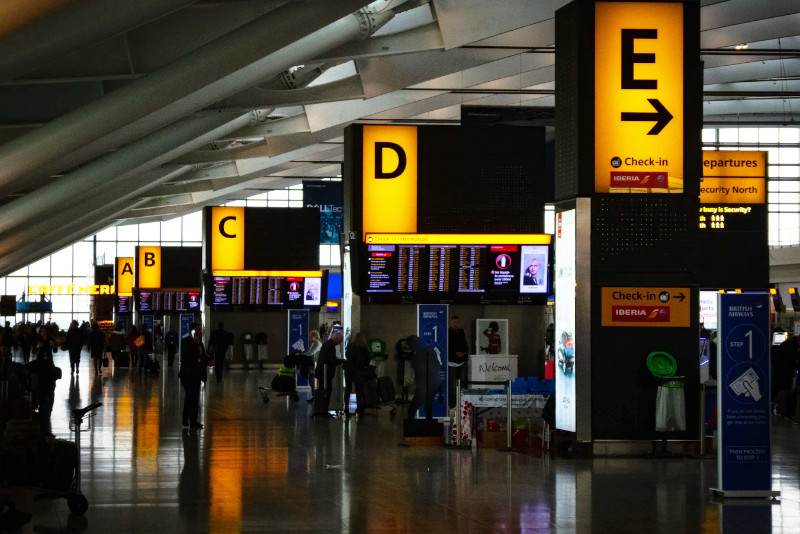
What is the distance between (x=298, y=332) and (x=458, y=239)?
33.4 ft

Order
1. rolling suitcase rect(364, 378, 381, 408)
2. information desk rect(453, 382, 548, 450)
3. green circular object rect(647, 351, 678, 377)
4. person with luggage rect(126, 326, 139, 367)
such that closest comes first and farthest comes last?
1. green circular object rect(647, 351, 678, 377)
2. information desk rect(453, 382, 548, 450)
3. rolling suitcase rect(364, 378, 381, 408)
4. person with luggage rect(126, 326, 139, 367)

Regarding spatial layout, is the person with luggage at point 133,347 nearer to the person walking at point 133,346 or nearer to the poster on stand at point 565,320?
the person walking at point 133,346

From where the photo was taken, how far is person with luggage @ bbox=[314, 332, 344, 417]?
21531 millimetres

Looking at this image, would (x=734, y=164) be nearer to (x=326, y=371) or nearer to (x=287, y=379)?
(x=326, y=371)

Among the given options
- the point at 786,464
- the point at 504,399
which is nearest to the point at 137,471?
the point at 504,399

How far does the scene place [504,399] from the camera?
53.1 ft

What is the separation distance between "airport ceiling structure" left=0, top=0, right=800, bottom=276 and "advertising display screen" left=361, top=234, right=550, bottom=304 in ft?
11.1

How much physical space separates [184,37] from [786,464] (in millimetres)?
9725

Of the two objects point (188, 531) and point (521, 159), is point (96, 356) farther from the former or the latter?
point (188, 531)

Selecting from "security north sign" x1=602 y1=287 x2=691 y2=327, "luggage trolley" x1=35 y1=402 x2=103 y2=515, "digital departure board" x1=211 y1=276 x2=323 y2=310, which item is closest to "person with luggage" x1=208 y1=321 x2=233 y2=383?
"digital departure board" x1=211 y1=276 x2=323 y2=310

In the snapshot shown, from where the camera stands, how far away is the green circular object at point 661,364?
14891mm

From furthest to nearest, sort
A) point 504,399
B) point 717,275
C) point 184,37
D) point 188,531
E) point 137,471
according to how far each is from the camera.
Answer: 1. point 717,275
2. point 184,37
3. point 504,399
4. point 137,471
5. point 188,531

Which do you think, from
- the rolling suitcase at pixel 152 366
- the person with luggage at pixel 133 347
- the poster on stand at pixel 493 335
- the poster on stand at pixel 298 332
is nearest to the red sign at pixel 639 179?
the poster on stand at pixel 493 335

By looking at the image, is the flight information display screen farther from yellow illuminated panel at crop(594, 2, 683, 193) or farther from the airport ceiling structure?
yellow illuminated panel at crop(594, 2, 683, 193)
